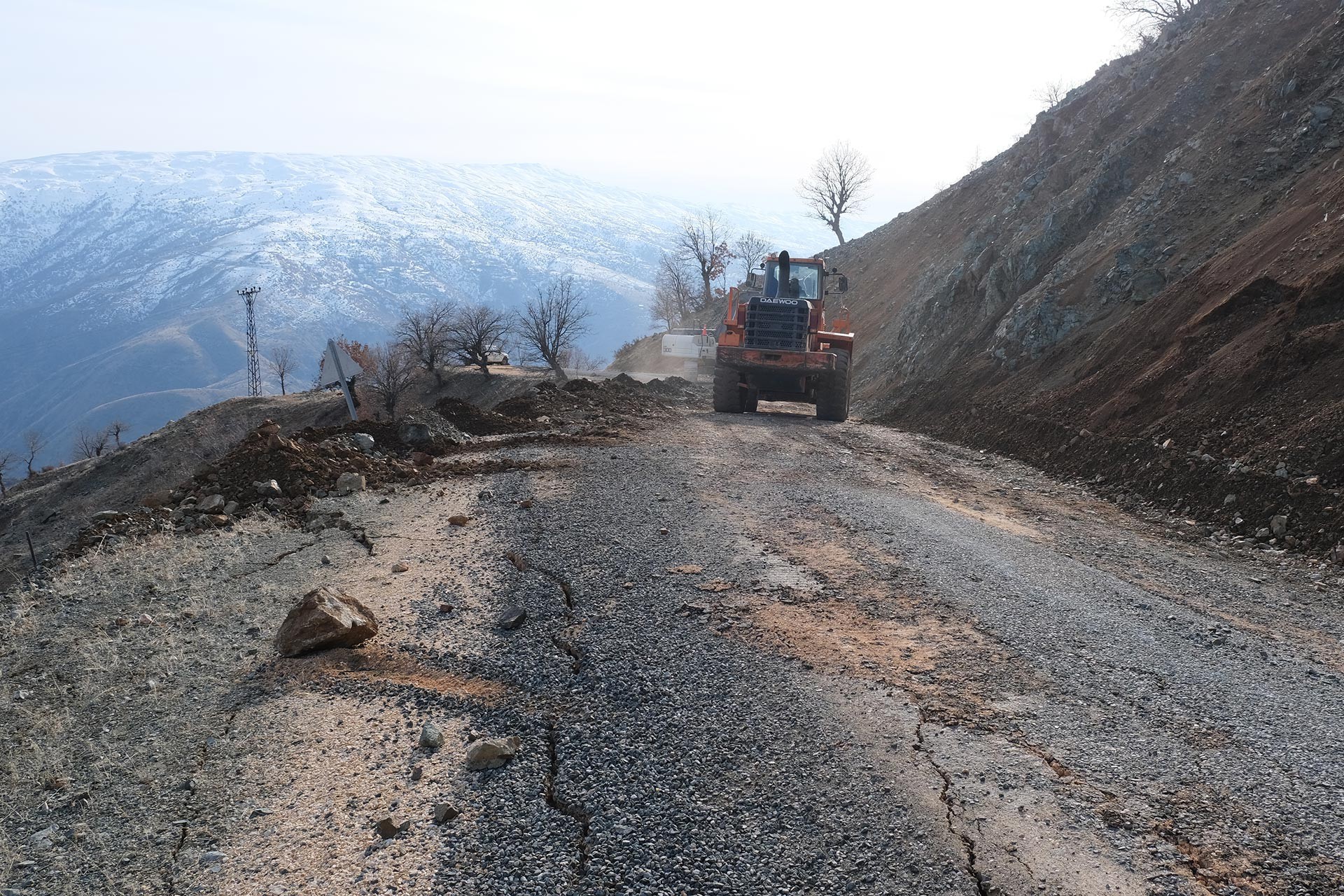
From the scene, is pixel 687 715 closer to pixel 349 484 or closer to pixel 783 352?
pixel 349 484

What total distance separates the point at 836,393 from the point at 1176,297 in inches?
260

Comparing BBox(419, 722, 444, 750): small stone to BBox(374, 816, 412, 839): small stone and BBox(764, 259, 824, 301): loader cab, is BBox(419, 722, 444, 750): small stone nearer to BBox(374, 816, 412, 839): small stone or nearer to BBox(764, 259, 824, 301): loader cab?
BBox(374, 816, 412, 839): small stone

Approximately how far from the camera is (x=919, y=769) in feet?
14.6

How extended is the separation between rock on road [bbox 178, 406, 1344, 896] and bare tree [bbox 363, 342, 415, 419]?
126 feet

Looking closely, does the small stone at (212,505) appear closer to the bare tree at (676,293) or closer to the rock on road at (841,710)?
the rock on road at (841,710)

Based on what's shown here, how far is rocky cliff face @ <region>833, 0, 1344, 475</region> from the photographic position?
39.6 feet

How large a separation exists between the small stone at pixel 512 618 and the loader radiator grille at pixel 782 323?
1310 centimetres

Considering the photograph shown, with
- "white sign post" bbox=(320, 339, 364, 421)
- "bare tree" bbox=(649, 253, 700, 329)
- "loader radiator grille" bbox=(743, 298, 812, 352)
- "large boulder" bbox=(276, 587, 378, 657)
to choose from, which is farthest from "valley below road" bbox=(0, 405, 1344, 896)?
"bare tree" bbox=(649, 253, 700, 329)

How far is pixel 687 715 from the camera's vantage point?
16.5ft

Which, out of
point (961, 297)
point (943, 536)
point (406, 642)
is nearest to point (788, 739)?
point (406, 642)

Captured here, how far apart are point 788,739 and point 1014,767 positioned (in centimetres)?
118

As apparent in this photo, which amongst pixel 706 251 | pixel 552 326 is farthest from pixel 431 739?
pixel 706 251

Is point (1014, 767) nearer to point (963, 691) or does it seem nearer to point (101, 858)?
point (963, 691)

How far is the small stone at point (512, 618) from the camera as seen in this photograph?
6.43 metres
